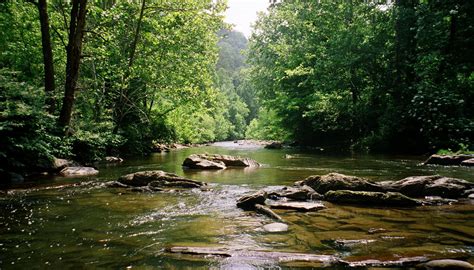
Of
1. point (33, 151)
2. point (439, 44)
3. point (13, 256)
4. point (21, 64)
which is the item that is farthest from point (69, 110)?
point (439, 44)

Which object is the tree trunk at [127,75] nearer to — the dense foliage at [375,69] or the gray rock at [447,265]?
the dense foliage at [375,69]

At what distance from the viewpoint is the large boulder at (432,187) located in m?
8.18

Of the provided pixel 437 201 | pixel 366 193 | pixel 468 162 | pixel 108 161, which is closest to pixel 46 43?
pixel 108 161

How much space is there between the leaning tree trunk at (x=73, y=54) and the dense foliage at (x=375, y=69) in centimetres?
1320

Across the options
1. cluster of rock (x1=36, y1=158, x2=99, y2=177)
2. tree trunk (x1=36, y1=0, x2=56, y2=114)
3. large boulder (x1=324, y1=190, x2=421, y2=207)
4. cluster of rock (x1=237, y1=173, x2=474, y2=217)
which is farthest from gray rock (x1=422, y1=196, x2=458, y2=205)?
tree trunk (x1=36, y1=0, x2=56, y2=114)

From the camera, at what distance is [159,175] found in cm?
1059

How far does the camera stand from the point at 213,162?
1570cm

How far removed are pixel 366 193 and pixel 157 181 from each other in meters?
5.86

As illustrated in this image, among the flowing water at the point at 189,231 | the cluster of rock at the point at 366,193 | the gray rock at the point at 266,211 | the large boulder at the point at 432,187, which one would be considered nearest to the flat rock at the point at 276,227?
the flowing water at the point at 189,231

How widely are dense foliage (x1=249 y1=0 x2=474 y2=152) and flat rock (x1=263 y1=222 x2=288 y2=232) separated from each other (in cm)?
916

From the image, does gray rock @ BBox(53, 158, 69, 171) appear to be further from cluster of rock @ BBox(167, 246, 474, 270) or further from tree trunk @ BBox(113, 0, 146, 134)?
cluster of rock @ BBox(167, 246, 474, 270)

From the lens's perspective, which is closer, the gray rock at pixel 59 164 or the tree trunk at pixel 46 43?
the gray rock at pixel 59 164

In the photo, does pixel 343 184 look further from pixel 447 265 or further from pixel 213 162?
pixel 213 162

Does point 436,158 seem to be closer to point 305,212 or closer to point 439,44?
point 439,44
